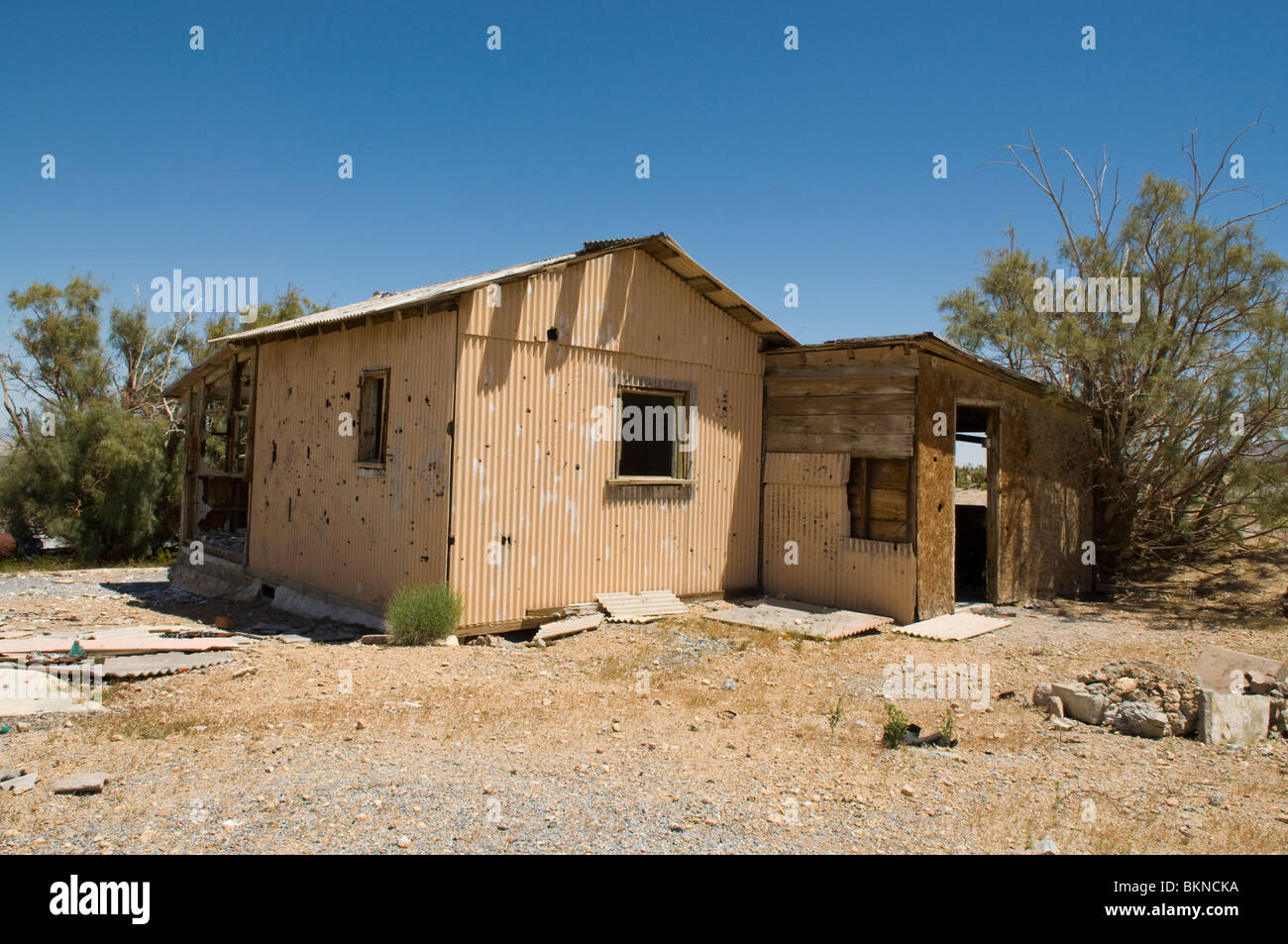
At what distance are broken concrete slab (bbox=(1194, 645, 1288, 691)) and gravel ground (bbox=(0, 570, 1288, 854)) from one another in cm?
86

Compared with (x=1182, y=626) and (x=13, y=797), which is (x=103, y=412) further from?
(x=1182, y=626)

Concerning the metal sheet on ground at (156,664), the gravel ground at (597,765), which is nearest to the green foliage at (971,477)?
the gravel ground at (597,765)

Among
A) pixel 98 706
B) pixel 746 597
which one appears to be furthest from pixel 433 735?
pixel 746 597

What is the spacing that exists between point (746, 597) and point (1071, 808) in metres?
7.22

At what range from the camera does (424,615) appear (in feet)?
28.8

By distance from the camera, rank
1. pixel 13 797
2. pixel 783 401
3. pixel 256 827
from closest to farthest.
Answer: pixel 256 827, pixel 13 797, pixel 783 401

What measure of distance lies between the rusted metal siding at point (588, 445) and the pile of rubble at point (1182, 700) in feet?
16.5

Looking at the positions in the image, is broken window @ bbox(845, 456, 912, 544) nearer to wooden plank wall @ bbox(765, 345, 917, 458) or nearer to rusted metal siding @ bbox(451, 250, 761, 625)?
wooden plank wall @ bbox(765, 345, 917, 458)

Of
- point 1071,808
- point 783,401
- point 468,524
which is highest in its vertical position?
point 783,401

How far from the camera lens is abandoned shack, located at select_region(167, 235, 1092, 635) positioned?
9.34 m

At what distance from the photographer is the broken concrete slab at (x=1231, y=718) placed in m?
6.23

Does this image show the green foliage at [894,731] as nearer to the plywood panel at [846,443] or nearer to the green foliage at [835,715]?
the green foliage at [835,715]

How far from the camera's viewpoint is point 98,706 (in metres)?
6.55

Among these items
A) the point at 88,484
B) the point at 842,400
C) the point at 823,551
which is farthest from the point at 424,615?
the point at 88,484
